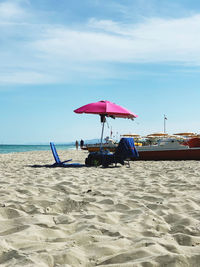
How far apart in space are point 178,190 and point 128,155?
4.67 meters

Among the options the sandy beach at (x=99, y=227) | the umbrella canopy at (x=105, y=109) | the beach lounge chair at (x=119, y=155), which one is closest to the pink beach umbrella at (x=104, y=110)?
the umbrella canopy at (x=105, y=109)

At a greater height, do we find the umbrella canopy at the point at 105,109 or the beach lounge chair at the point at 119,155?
the umbrella canopy at the point at 105,109

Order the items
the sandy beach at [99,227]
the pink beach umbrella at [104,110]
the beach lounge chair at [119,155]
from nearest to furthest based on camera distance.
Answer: the sandy beach at [99,227] → the beach lounge chair at [119,155] → the pink beach umbrella at [104,110]

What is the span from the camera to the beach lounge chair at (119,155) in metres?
9.71

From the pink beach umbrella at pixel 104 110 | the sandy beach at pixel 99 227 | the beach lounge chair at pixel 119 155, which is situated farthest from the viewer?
the pink beach umbrella at pixel 104 110

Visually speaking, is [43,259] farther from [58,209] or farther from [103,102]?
[103,102]

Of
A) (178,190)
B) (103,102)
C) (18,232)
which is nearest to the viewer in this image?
(18,232)

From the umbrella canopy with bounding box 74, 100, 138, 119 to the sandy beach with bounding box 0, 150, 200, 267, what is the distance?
556 centimetres

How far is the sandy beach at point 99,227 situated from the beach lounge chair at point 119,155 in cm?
468

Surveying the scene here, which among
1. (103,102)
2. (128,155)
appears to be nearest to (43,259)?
(128,155)

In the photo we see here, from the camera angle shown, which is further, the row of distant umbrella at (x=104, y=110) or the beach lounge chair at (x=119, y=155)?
the row of distant umbrella at (x=104, y=110)

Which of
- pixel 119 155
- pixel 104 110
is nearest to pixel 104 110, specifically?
pixel 104 110

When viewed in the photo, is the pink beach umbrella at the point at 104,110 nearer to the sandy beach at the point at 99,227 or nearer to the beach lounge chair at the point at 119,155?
the beach lounge chair at the point at 119,155

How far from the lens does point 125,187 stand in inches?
212
